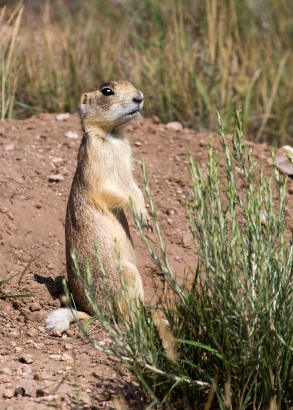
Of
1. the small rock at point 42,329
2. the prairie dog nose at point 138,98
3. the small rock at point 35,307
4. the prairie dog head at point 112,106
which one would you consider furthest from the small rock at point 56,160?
the small rock at point 42,329

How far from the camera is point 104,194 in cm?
371

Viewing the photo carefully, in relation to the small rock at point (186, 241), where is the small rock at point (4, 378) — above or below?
above

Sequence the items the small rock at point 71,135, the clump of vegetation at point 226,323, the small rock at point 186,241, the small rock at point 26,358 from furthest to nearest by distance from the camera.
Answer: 1. the small rock at point 71,135
2. the small rock at point 186,241
3. the small rock at point 26,358
4. the clump of vegetation at point 226,323

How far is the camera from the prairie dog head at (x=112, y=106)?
381 cm

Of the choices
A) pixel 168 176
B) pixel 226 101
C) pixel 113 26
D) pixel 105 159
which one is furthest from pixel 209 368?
pixel 113 26

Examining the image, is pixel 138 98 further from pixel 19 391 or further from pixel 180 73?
pixel 180 73

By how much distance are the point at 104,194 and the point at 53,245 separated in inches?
37.2

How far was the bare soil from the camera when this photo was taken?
9.22 feet

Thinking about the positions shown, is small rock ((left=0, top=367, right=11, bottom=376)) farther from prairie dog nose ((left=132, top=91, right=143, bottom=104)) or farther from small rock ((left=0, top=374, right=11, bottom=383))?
prairie dog nose ((left=132, top=91, right=143, bottom=104))

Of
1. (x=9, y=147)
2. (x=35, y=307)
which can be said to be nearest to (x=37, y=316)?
(x=35, y=307)

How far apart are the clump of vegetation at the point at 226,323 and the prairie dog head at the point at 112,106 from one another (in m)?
1.43

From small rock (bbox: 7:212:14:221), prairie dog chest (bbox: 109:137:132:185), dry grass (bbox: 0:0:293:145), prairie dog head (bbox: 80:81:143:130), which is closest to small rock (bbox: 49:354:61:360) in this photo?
prairie dog chest (bbox: 109:137:132:185)

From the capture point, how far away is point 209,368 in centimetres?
252

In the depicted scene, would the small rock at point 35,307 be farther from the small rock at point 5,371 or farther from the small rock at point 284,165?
the small rock at point 284,165
